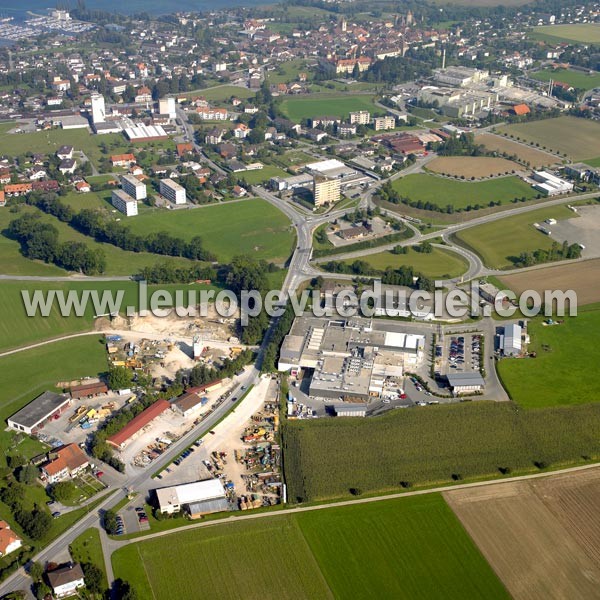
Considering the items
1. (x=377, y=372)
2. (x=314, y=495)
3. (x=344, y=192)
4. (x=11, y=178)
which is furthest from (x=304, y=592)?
(x=11, y=178)

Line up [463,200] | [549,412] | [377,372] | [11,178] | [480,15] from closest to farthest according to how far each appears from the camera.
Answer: [549,412] < [377,372] < [463,200] < [11,178] < [480,15]

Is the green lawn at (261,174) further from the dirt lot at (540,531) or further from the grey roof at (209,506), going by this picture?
the dirt lot at (540,531)

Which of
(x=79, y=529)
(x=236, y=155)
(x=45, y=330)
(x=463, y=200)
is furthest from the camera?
(x=236, y=155)

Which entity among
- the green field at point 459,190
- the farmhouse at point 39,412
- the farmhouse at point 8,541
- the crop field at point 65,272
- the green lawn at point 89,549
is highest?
the farmhouse at point 8,541

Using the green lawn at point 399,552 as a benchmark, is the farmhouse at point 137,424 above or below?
below

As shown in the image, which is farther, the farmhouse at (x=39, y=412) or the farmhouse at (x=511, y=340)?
the farmhouse at (x=511, y=340)

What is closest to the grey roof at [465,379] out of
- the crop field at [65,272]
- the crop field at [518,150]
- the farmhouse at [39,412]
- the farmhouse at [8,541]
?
the farmhouse at [39,412]

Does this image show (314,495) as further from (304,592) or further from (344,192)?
(344,192)

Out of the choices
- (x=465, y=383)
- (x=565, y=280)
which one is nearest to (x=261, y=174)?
(x=565, y=280)
